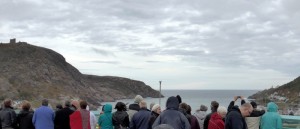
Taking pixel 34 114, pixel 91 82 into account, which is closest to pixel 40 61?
pixel 91 82

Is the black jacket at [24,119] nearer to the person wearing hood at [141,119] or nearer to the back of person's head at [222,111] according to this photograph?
the person wearing hood at [141,119]

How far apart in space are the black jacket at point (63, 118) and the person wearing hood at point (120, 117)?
110 centimetres

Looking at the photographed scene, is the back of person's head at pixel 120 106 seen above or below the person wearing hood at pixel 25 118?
above

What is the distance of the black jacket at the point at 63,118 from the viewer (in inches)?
430

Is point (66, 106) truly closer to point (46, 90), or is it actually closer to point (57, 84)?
point (46, 90)

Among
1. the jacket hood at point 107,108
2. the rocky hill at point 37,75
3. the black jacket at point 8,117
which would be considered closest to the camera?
the jacket hood at point 107,108

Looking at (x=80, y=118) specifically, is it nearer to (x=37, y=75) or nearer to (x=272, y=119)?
(x=272, y=119)

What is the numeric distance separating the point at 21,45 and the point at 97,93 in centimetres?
→ 3885

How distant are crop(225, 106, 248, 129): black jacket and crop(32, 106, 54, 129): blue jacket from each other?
441 cm

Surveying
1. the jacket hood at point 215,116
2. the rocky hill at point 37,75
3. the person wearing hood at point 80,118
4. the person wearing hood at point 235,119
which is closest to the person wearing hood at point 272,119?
the jacket hood at point 215,116

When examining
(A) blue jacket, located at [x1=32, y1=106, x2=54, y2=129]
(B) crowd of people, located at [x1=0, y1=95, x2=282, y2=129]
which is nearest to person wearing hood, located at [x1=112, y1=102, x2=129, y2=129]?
(B) crowd of people, located at [x1=0, y1=95, x2=282, y2=129]

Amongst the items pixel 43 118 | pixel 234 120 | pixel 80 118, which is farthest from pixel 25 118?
pixel 234 120

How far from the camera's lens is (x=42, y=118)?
10.9 metres

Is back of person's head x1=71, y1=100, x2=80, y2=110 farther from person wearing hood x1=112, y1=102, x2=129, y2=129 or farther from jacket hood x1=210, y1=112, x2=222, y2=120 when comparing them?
jacket hood x1=210, y1=112, x2=222, y2=120
